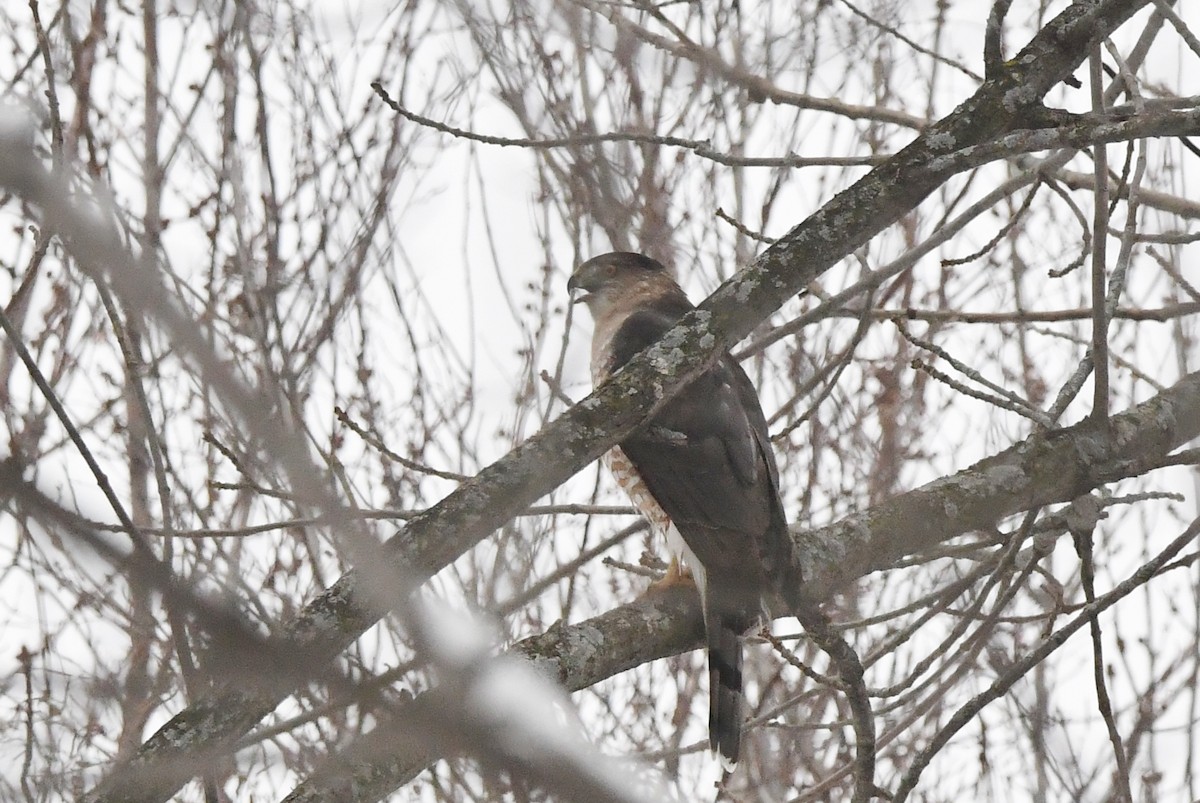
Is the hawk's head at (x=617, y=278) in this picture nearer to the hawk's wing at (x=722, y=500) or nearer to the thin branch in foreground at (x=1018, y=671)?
the hawk's wing at (x=722, y=500)

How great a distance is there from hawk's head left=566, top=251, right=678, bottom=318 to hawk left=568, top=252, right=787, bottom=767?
27.0 inches

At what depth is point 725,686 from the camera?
3666 mm

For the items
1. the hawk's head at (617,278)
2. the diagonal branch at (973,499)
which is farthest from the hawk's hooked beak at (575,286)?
the diagonal branch at (973,499)

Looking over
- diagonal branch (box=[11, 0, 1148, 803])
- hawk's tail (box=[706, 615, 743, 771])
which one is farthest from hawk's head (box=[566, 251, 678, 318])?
diagonal branch (box=[11, 0, 1148, 803])

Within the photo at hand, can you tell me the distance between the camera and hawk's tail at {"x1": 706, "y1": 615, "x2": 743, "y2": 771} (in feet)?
11.8

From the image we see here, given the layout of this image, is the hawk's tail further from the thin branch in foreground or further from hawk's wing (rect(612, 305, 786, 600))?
the thin branch in foreground

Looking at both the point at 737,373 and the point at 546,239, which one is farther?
the point at 546,239

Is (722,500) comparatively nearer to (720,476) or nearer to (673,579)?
(720,476)

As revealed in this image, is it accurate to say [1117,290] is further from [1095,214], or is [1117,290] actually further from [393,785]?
[393,785]

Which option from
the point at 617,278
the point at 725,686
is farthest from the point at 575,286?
the point at 725,686

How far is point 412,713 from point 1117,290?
293 cm

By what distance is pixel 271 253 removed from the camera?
496 centimetres

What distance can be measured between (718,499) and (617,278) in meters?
1.73

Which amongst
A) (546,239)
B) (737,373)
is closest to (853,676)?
(737,373)
